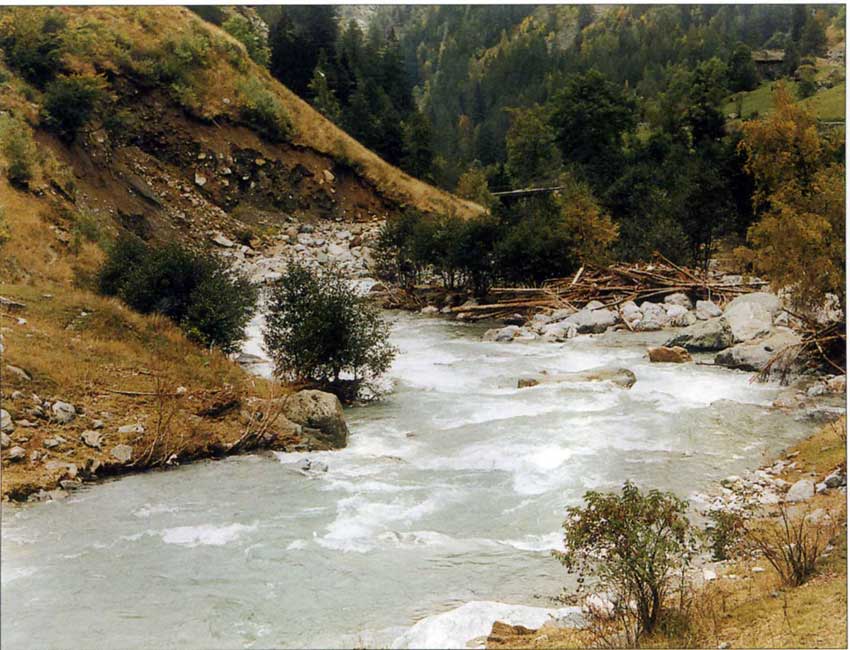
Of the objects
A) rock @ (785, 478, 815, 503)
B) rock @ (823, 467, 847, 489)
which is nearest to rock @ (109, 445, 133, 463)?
rock @ (785, 478, 815, 503)

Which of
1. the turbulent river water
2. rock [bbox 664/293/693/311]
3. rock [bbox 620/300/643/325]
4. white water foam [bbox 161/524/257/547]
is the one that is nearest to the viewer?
the turbulent river water

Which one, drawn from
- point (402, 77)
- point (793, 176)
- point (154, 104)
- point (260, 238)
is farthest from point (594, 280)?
point (154, 104)

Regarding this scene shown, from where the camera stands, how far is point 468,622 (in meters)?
5.53

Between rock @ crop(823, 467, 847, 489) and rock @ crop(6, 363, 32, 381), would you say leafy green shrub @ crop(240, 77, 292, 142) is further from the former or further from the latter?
rock @ crop(823, 467, 847, 489)

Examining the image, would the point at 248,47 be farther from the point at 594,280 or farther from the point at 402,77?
the point at 594,280

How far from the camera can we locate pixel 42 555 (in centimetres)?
617

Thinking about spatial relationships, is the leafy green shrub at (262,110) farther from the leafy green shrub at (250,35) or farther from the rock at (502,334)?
the rock at (502,334)

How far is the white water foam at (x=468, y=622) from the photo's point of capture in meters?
5.32

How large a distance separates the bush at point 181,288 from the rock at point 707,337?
27.4ft

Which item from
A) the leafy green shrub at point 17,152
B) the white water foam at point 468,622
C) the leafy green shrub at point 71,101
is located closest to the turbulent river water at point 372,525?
the white water foam at point 468,622

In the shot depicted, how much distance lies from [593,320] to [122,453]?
11.9m

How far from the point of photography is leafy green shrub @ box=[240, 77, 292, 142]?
13562mm

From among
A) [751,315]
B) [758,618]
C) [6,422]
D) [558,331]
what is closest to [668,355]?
[751,315]

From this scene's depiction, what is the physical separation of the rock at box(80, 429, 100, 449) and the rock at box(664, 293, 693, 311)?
46.6 ft
